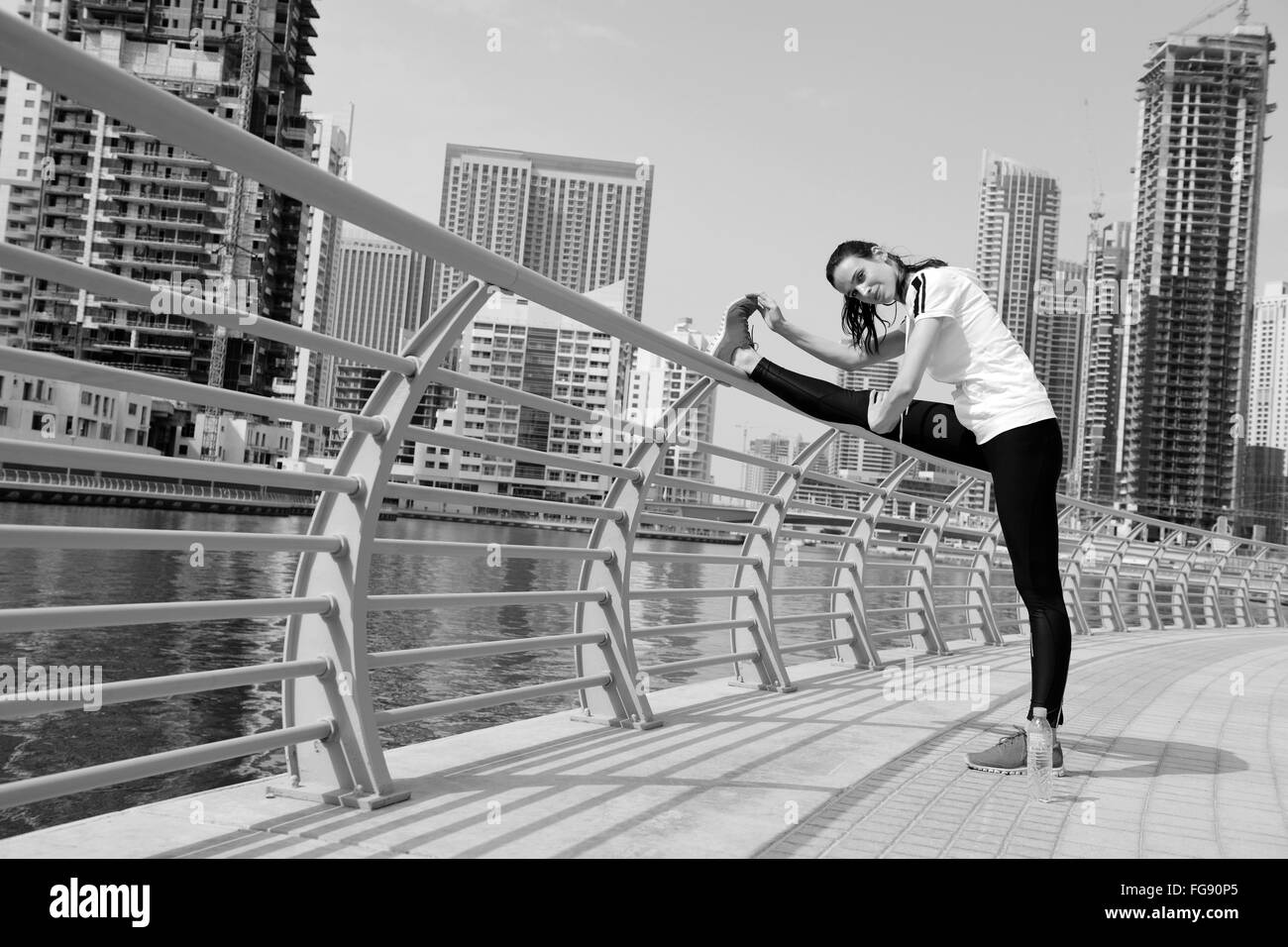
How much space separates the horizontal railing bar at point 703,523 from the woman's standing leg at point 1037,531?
1.21 metres

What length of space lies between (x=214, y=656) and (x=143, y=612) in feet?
37.6

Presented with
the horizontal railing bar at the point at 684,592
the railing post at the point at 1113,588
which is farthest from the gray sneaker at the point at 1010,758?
the railing post at the point at 1113,588

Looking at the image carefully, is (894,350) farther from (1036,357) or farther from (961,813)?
(1036,357)

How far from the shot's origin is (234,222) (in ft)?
363

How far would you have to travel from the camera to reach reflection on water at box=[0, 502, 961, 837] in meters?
6.11

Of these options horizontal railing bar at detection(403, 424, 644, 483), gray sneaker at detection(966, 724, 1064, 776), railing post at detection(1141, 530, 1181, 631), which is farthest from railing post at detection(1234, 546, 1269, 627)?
horizontal railing bar at detection(403, 424, 644, 483)

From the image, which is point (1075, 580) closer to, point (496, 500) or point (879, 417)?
point (879, 417)

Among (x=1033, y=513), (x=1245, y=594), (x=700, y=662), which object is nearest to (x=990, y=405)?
(x=1033, y=513)

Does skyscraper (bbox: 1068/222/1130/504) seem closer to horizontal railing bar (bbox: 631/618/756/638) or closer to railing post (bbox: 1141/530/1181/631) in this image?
railing post (bbox: 1141/530/1181/631)

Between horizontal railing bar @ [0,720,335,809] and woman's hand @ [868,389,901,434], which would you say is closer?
horizontal railing bar @ [0,720,335,809]

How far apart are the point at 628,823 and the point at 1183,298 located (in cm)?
15187

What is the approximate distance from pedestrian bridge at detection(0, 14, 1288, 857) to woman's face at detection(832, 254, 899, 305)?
21.5 inches
